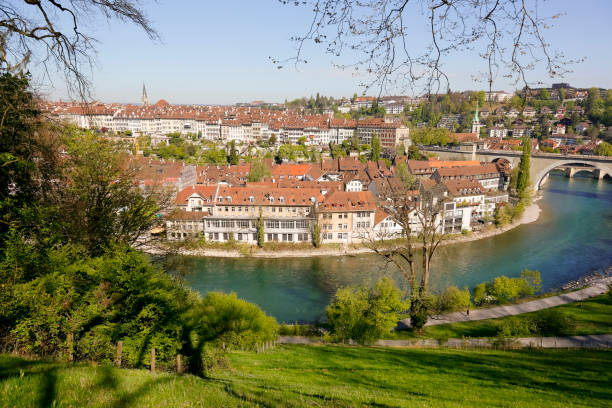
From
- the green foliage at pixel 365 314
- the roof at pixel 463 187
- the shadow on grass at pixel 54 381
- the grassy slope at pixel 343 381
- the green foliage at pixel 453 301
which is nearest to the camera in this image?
the shadow on grass at pixel 54 381

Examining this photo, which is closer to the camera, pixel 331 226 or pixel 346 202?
pixel 331 226

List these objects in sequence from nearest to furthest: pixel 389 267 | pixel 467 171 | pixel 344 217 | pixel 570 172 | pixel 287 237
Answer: pixel 389 267, pixel 287 237, pixel 344 217, pixel 467 171, pixel 570 172

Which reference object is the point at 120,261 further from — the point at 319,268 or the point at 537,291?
the point at 537,291

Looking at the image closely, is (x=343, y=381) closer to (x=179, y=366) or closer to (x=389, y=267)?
(x=179, y=366)

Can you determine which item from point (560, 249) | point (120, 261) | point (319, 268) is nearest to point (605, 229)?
point (560, 249)

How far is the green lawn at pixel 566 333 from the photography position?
11.8 meters

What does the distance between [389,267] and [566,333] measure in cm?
893

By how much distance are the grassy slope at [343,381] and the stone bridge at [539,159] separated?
3524cm

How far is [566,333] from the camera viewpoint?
38.7 ft

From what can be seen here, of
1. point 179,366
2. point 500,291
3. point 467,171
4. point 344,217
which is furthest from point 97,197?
point 467,171

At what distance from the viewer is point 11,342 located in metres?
5.67

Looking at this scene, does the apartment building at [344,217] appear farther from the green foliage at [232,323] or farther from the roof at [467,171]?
the roof at [467,171]

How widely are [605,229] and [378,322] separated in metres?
25.1

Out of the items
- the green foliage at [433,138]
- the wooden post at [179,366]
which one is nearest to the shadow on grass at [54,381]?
the wooden post at [179,366]
